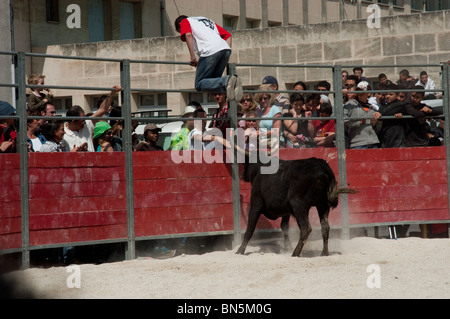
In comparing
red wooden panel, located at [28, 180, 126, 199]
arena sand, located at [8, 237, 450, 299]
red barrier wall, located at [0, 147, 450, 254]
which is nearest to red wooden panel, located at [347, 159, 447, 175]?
red barrier wall, located at [0, 147, 450, 254]

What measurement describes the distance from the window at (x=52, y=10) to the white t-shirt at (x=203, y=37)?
17.6 meters

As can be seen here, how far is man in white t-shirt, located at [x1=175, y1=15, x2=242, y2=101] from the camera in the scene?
9.23 meters

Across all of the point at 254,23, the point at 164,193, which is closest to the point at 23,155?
the point at 164,193

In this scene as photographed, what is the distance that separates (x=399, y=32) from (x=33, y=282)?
11703 mm

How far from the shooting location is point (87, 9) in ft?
90.9

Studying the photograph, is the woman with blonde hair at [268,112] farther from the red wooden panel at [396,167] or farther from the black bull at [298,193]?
the red wooden panel at [396,167]

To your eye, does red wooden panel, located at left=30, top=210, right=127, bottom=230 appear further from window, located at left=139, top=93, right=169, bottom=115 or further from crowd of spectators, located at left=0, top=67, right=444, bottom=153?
window, located at left=139, top=93, right=169, bottom=115

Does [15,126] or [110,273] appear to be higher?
[15,126]

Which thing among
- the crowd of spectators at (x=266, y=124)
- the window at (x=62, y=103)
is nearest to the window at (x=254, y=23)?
the window at (x=62, y=103)

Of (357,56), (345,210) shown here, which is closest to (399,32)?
(357,56)

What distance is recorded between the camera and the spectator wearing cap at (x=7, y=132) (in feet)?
29.1

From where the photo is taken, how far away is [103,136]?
32.5 feet

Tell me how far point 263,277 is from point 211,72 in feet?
9.47

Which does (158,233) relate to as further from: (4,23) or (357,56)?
(4,23)
